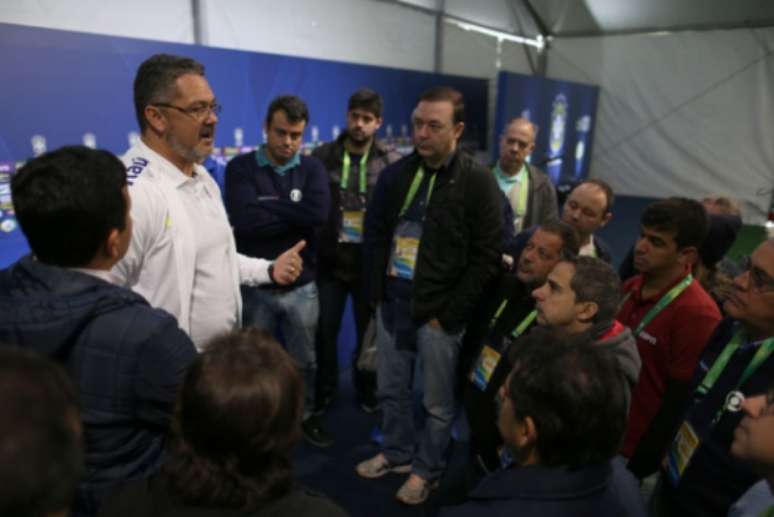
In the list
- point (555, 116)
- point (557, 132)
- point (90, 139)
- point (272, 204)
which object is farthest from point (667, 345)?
point (557, 132)

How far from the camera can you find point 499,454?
176 centimetres

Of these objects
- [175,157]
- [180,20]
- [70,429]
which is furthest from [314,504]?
[180,20]

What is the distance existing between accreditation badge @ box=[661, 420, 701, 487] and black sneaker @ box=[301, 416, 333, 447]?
1.79 metres

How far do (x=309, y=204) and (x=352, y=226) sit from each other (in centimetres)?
45

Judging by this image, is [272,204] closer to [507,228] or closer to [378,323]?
[378,323]

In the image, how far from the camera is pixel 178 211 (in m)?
1.55

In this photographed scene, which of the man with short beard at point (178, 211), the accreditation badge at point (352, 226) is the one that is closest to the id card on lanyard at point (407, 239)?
the accreditation badge at point (352, 226)

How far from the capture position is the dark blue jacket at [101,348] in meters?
0.98

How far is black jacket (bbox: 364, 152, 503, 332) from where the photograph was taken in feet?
6.98

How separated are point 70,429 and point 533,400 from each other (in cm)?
76

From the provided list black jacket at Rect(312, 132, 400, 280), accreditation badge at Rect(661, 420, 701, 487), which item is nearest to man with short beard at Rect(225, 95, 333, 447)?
black jacket at Rect(312, 132, 400, 280)

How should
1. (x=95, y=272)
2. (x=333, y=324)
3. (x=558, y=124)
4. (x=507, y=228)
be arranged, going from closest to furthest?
1. (x=95, y=272)
2. (x=507, y=228)
3. (x=333, y=324)
4. (x=558, y=124)

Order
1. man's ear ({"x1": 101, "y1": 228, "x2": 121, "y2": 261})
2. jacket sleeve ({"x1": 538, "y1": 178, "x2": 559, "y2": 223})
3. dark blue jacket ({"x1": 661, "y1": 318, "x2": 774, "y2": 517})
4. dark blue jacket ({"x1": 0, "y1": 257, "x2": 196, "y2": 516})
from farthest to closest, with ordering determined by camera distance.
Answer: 1. jacket sleeve ({"x1": 538, "y1": 178, "x2": 559, "y2": 223})
2. dark blue jacket ({"x1": 661, "y1": 318, "x2": 774, "y2": 517})
3. man's ear ({"x1": 101, "y1": 228, "x2": 121, "y2": 261})
4. dark blue jacket ({"x1": 0, "y1": 257, "x2": 196, "y2": 516})

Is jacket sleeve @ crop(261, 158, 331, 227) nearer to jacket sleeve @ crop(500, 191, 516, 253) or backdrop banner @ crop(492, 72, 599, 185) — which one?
jacket sleeve @ crop(500, 191, 516, 253)
